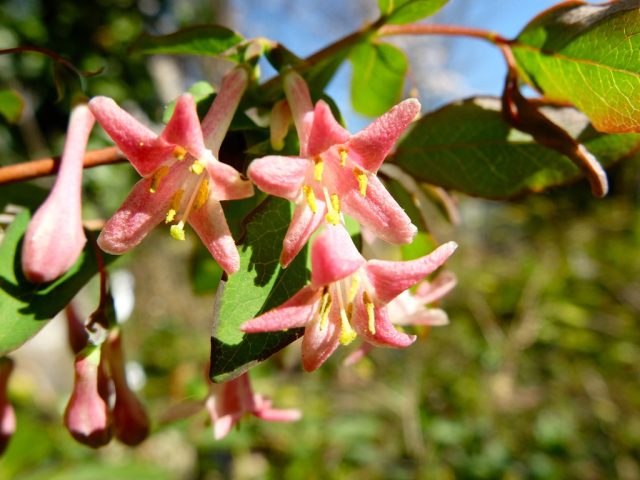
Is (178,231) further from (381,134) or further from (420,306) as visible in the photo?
(420,306)

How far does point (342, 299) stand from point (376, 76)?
19.0 inches

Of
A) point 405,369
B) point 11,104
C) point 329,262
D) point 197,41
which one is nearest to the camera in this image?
point 329,262

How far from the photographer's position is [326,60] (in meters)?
0.75

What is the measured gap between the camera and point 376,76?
36.7 inches

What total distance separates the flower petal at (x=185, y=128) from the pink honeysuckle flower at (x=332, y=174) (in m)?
0.08

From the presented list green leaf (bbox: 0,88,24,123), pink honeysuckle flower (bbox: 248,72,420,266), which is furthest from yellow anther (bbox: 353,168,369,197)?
green leaf (bbox: 0,88,24,123)

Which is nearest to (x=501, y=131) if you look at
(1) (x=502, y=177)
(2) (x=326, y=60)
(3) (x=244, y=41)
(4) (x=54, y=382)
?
(1) (x=502, y=177)

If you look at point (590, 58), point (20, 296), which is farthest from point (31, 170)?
point (590, 58)

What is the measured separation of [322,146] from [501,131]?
352 mm

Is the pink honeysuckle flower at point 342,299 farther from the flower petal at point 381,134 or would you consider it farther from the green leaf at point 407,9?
the green leaf at point 407,9

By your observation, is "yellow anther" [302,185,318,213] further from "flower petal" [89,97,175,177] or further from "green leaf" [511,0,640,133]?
"green leaf" [511,0,640,133]

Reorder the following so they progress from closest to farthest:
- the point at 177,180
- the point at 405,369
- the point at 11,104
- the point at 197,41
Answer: the point at 177,180 → the point at 197,41 → the point at 11,104 → the point at 405,369

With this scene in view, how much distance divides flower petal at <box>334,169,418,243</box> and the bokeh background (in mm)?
1603

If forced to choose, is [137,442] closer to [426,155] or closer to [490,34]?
[426,155]
